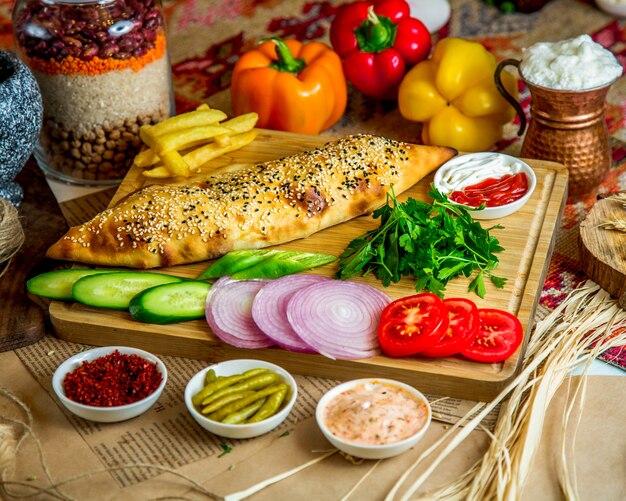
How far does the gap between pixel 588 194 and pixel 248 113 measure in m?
1.68

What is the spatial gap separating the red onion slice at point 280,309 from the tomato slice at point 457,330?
42cm

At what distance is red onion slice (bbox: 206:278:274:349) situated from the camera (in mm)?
2998

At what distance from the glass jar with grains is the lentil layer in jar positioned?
6.17ft

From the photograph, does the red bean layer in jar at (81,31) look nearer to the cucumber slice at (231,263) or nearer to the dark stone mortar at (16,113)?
the dark stone mortar at (16,113)

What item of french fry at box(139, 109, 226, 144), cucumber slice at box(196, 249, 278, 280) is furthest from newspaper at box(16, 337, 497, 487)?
french fry at box(139, 109, 226, 144)

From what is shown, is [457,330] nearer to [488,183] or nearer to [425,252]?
[425,252]

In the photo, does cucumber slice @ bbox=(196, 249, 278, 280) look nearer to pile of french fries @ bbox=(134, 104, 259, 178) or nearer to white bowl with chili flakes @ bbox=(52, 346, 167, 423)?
white bowl with chili flakes @ bbox=(52, 346, 167, 423)

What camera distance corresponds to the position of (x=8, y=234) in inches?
131

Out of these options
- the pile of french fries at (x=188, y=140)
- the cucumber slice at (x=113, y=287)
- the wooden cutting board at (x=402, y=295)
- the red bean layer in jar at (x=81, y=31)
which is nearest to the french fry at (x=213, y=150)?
the pile of french fries at (x=188, y=140)

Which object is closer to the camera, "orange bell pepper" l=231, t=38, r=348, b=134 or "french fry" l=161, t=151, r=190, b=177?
"french fry" l=161, t=151, r=190, b=177

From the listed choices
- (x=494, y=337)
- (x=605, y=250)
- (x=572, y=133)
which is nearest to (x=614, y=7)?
(x=572, y=133)

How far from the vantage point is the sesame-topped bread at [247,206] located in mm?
3367

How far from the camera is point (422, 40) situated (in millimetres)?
4613

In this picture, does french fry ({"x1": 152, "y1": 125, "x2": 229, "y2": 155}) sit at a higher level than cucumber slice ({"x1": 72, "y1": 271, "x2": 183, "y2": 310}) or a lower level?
higher
